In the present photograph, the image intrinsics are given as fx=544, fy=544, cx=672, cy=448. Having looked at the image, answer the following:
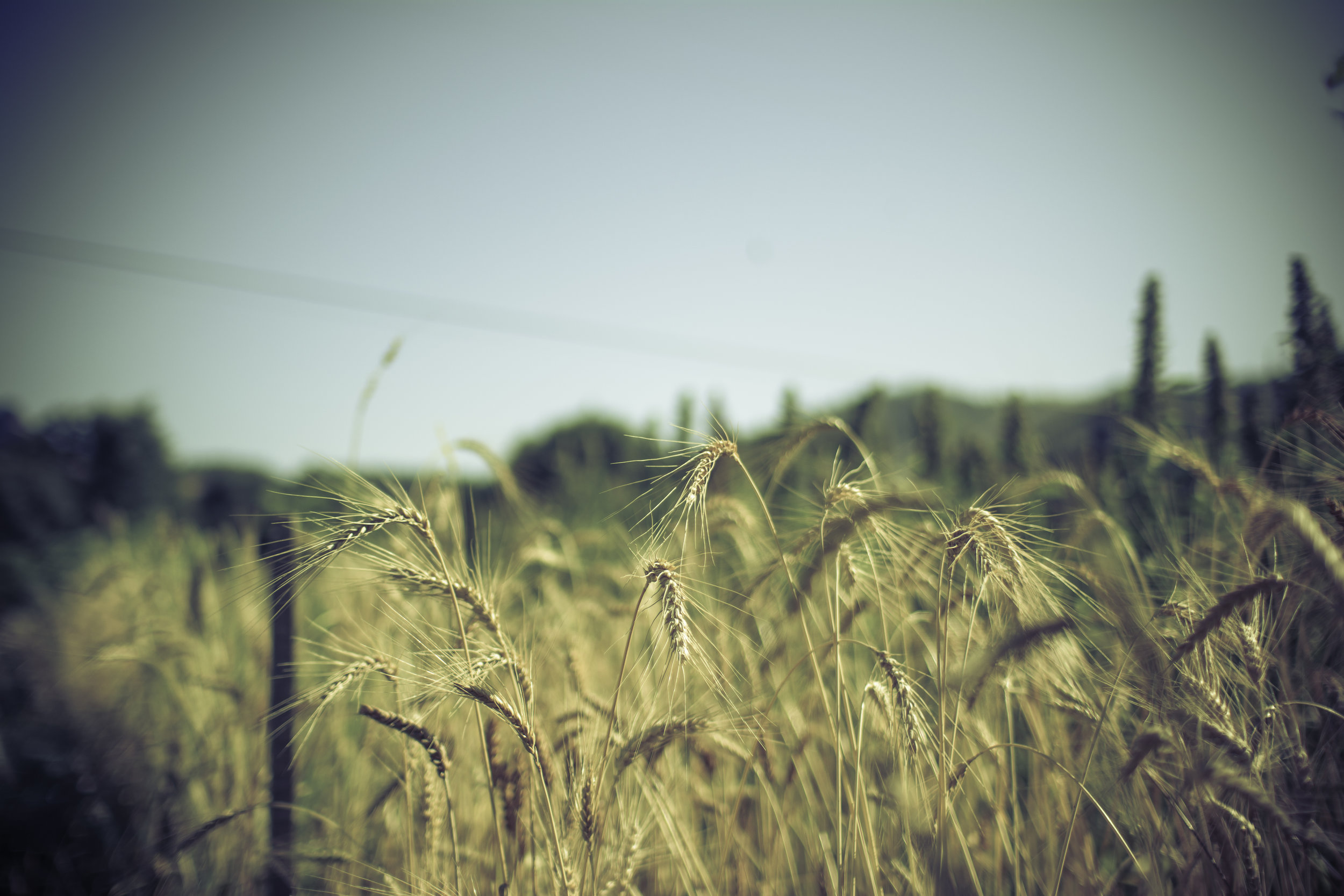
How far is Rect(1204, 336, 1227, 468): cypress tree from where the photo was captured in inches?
131

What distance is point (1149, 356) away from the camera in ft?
11.5

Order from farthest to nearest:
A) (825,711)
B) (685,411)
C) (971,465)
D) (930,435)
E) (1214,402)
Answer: (685,411)
(930,435)
(971,465)
(1214,402)
(825,711)

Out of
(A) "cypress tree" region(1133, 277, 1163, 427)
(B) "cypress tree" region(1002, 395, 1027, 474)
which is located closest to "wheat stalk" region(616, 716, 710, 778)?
(A) "cypress tree" region(1133, 277, 1163, 427)

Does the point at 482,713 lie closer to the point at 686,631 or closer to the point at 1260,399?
the point at 686,631

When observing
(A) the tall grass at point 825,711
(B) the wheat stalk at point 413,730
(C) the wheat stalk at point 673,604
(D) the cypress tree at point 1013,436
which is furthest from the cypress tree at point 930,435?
(B) the wheat stalk at point 413,730

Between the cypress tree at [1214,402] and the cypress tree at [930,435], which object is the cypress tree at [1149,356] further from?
the cypress tree at [930,435]

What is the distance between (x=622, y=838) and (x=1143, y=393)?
406 centimetres

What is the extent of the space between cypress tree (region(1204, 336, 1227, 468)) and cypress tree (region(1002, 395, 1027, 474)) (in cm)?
125

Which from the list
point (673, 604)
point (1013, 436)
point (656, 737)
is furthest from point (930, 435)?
point (673, 604)

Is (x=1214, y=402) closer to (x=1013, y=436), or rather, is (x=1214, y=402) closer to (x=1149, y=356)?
(x=1149, y=356)

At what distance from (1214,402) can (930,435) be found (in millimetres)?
2656

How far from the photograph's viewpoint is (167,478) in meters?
12.4

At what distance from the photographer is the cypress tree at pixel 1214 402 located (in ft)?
10.9

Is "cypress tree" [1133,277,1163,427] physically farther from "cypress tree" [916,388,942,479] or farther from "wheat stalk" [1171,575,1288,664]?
"wheat stalk" [1171,575,1288,664]
